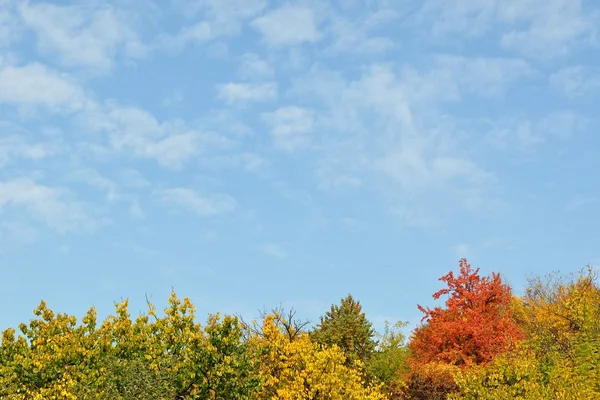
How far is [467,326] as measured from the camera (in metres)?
53.1

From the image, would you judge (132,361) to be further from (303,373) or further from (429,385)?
(429,385)

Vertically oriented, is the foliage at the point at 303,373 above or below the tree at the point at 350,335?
below

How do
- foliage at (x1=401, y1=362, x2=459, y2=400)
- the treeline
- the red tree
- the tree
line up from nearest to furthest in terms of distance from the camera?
the treeline, foliage at (x1=401, y1=362, x2=459, y2=400), the red tree, the tree

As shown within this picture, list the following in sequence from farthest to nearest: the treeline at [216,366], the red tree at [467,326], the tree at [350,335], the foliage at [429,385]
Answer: the tree at [350,335]
the red tree at [467,326]
the foliage at [429,385]
the treeline at [216,366]

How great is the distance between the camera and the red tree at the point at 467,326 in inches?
2069

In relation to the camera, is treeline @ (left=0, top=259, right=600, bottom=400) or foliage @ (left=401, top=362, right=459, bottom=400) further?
foliage @ (left=401, top=362, right=459, bottom=400)

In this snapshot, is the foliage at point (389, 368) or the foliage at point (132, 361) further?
the foliage at point (389, 368)

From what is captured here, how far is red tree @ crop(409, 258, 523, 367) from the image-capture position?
2069 inches

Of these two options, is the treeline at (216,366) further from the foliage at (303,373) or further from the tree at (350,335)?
the tree at (350,335)

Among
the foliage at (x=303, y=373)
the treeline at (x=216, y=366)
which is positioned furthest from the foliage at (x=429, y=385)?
the foliage at (x=303, y=373)

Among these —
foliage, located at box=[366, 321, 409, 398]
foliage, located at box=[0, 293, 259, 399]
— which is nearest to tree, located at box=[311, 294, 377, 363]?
foliage, located at box=[366, 321, 409, 398]

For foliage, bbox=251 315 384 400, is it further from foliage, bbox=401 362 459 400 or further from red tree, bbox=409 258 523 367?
red tree, bbox=409 258 523 367

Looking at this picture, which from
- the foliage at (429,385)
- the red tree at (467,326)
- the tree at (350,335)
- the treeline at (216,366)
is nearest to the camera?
the treeline at (216,366)

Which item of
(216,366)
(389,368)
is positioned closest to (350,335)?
(389,368)
